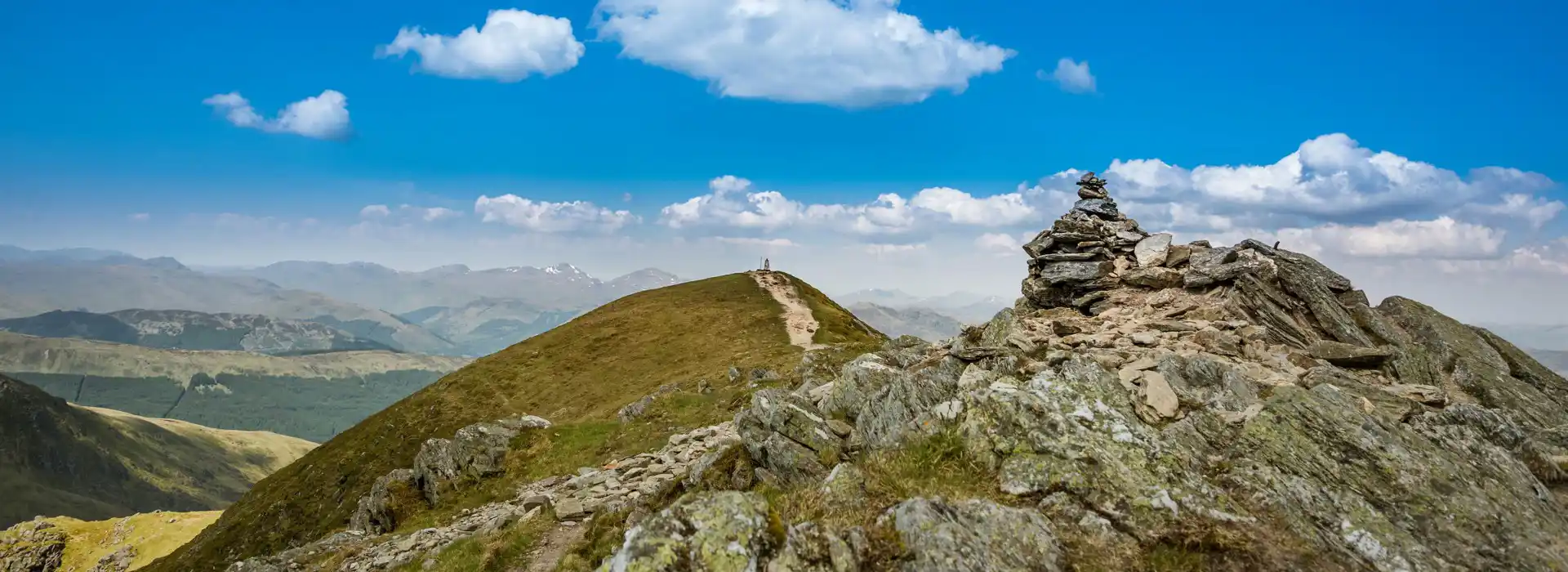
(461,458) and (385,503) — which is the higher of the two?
(461,458)

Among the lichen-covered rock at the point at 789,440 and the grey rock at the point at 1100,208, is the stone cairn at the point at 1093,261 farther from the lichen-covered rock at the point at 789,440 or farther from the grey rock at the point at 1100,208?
the lichen-covered rock at the point at 789,440

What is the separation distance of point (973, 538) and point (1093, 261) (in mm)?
24665

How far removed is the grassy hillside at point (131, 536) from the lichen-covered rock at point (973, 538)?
115 meters

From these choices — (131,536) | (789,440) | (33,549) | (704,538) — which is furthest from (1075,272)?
(33,549)

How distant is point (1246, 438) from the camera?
48.6 feet

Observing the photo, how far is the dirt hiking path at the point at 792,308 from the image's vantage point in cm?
7244

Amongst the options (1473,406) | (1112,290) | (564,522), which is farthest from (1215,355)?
(564,522)

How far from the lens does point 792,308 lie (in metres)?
87.8

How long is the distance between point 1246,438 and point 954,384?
877cm

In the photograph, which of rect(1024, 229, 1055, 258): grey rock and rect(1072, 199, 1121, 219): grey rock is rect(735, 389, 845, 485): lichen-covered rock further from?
rect(1072, 199, 1121, 219): grey rock

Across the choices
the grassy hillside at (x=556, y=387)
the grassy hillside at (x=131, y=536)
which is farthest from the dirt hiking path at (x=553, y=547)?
the grassy hillside at (x=131, y=536)

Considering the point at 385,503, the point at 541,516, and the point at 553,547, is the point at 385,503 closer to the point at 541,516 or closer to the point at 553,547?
the point at 541,516

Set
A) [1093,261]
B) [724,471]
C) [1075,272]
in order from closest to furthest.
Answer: [724,471] < [1075,272] < [1093,261]

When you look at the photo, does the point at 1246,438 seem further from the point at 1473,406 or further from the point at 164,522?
the point at 164,522
